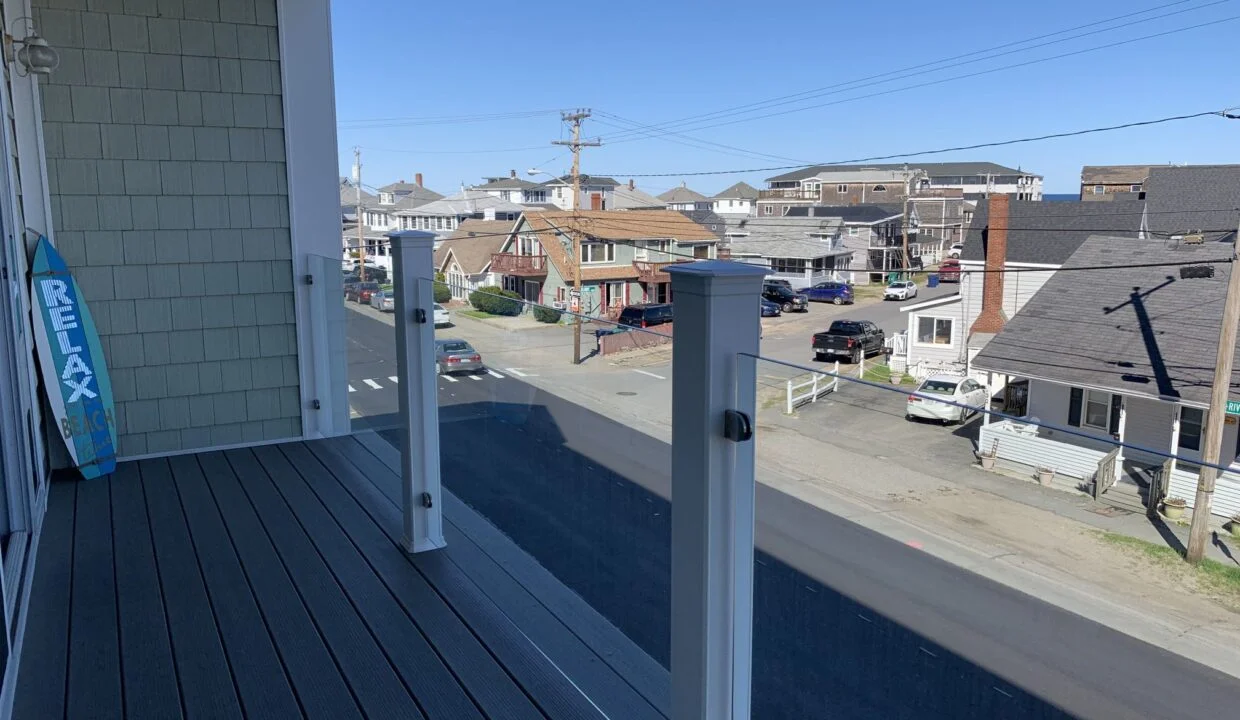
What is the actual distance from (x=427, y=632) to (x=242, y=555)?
0.93 meters

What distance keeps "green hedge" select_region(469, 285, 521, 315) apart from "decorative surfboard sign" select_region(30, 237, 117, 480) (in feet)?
7.11

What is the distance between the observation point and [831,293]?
31.6 m

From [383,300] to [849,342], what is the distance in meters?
17.1

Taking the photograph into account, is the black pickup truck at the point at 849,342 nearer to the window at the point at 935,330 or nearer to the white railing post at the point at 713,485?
the window at the point at 935,330

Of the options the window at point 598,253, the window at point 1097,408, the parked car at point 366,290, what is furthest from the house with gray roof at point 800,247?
the window at point 1097,408

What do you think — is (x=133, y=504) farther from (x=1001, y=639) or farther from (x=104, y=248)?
(x=1001, y=639)

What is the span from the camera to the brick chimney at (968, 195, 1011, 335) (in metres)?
19.7

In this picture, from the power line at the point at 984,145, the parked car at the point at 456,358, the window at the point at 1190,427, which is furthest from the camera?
the power line at the point at 984,145

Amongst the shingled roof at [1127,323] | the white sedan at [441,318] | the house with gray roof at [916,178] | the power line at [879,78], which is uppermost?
the power line at [879,78]

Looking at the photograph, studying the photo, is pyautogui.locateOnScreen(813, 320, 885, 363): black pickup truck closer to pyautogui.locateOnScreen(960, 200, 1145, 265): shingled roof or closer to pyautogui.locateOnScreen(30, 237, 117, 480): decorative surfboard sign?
pyautogui.locateOnScreen(960, 200, 1145, 265): shingled roof

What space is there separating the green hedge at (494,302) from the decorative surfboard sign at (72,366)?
7.11 ft

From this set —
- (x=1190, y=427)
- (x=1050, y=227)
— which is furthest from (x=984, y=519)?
(x=1050, y=227)

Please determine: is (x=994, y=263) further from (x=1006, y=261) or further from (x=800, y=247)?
(x=800, y=247)

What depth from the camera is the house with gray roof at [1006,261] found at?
19.3 meters
